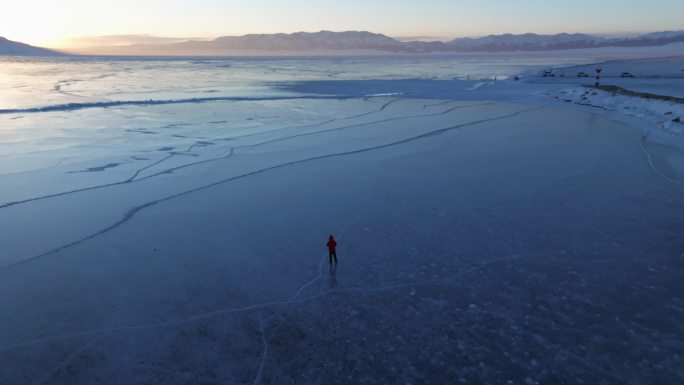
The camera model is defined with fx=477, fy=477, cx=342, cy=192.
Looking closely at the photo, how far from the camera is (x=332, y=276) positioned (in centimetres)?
695

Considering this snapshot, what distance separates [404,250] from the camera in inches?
307

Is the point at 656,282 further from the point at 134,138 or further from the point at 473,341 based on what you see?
the point at 134,138

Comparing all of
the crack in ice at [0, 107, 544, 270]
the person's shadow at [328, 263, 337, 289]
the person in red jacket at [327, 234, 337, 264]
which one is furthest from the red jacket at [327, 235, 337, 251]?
the crack in ice at [0, 107, 544, 270]

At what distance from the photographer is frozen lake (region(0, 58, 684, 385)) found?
518cm

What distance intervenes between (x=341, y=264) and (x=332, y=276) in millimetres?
418

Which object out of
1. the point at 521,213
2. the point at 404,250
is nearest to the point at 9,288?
the point at 404,250

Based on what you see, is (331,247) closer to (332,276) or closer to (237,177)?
(332,276)

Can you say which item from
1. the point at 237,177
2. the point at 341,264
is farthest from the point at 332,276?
the point at 237,177

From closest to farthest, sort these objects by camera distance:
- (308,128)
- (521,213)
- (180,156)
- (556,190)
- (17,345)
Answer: (17,345), (521,213), (556,190), (180,156), (308,128)

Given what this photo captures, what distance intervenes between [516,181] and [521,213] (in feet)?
7.86

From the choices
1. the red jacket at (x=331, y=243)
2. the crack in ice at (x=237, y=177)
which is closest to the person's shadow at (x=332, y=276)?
the red jacket at (x=331, y=243)

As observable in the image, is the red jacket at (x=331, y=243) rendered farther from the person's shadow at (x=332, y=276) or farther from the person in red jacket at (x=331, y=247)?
the person's shadow at (x=332, y=276)

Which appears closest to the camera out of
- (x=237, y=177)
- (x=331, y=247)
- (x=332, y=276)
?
(x=332, y=276)

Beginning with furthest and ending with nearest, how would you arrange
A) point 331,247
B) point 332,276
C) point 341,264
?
1. point 341,264
2. point 331,247
3. point 332,276
